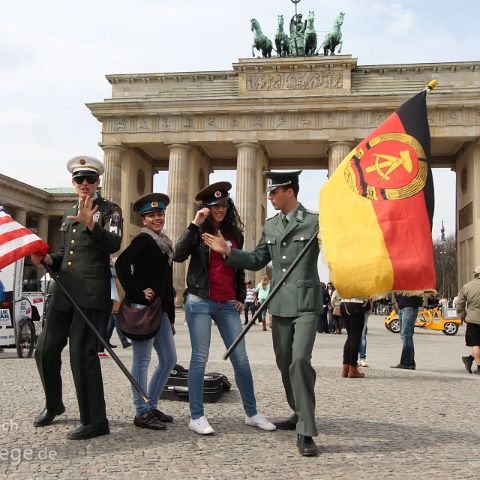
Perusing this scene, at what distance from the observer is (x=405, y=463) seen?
417 cm

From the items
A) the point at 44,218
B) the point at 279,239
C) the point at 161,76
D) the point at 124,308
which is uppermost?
the point at 161,76

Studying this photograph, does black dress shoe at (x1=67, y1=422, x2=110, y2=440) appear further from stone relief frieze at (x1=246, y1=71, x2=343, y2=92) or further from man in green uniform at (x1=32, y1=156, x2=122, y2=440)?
stone relief frieze at (x1=246, y1=71, x2=343, y2=92)

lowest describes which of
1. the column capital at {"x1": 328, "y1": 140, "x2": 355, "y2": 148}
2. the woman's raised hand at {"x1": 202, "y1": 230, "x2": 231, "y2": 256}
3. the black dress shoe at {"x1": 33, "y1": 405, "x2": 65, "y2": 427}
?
the black dress shoe at {"x1": 33, "y1": 405, "x2": 65, "y2": 427}

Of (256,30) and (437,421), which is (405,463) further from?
(256,30)

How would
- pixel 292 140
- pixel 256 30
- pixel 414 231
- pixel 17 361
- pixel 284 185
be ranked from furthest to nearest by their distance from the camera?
pixel 256 30 < pixel 292 140 < pixel 17 361 < pixel 284 185 < pixel 414 231

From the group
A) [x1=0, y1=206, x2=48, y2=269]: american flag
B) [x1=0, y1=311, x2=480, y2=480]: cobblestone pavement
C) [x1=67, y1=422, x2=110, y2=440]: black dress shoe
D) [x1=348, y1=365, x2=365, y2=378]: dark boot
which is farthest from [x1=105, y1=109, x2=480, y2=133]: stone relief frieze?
[x1=67, y1=422, x2=110, y2=440]: black dress shoe

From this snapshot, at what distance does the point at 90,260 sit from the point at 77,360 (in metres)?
0.79

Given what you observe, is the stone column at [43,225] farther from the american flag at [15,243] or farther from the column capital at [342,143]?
the american flag at [15,243]

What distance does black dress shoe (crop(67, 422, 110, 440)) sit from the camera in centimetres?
469

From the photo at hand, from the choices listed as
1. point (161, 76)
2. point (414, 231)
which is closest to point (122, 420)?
point (414, 231)

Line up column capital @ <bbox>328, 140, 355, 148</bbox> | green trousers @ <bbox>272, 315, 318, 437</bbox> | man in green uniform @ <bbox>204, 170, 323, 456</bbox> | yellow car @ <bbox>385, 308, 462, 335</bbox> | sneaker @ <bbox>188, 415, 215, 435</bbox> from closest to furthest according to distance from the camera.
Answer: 1. green trousers @ <bbox>272, 315, 318, 437</bbox>
2. man in green uniform @ <bbox>204, 170, 323, 456</bbox>
3. sneaker @ <bbox>188, 415, 215, 435</bbox>
4. yellow car @ <bbox>385, 308, 462, 335</bbox>
5. column capital @ <bbox>328, 140, 355, 148</bbox>

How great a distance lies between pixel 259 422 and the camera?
5102 millimetres

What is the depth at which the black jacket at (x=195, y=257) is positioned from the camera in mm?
5059

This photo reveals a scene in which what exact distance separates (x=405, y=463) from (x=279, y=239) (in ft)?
6.19
